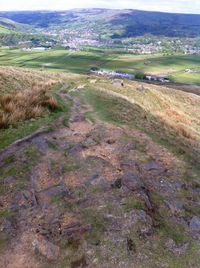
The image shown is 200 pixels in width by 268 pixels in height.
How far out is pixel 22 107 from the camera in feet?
71.3

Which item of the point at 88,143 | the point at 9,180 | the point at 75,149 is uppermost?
the point at 9,180

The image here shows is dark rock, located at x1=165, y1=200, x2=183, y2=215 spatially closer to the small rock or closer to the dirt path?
the dirt path

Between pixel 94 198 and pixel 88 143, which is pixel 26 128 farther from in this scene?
pixel 94 198

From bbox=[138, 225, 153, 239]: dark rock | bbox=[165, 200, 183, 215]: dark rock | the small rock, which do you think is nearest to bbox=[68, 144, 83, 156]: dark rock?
bbox=[165, 200, 183, 215]: dark rock

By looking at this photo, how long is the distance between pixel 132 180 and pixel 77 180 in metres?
2.11

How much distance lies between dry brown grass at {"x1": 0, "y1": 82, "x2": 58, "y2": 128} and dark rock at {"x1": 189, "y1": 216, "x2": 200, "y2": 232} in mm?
10026

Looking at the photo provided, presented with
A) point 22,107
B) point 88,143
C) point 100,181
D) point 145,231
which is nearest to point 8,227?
point 100,181

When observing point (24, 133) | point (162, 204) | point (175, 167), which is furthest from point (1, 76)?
point (162, 204)

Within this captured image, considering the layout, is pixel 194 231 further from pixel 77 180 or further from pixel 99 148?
pixel 99 148

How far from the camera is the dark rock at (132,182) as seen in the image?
14.2 m

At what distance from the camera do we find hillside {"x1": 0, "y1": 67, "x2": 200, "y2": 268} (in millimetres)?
10852

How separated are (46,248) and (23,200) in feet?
8.34

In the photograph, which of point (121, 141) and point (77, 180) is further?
point (121, 141)

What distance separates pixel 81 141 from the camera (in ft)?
60.6
